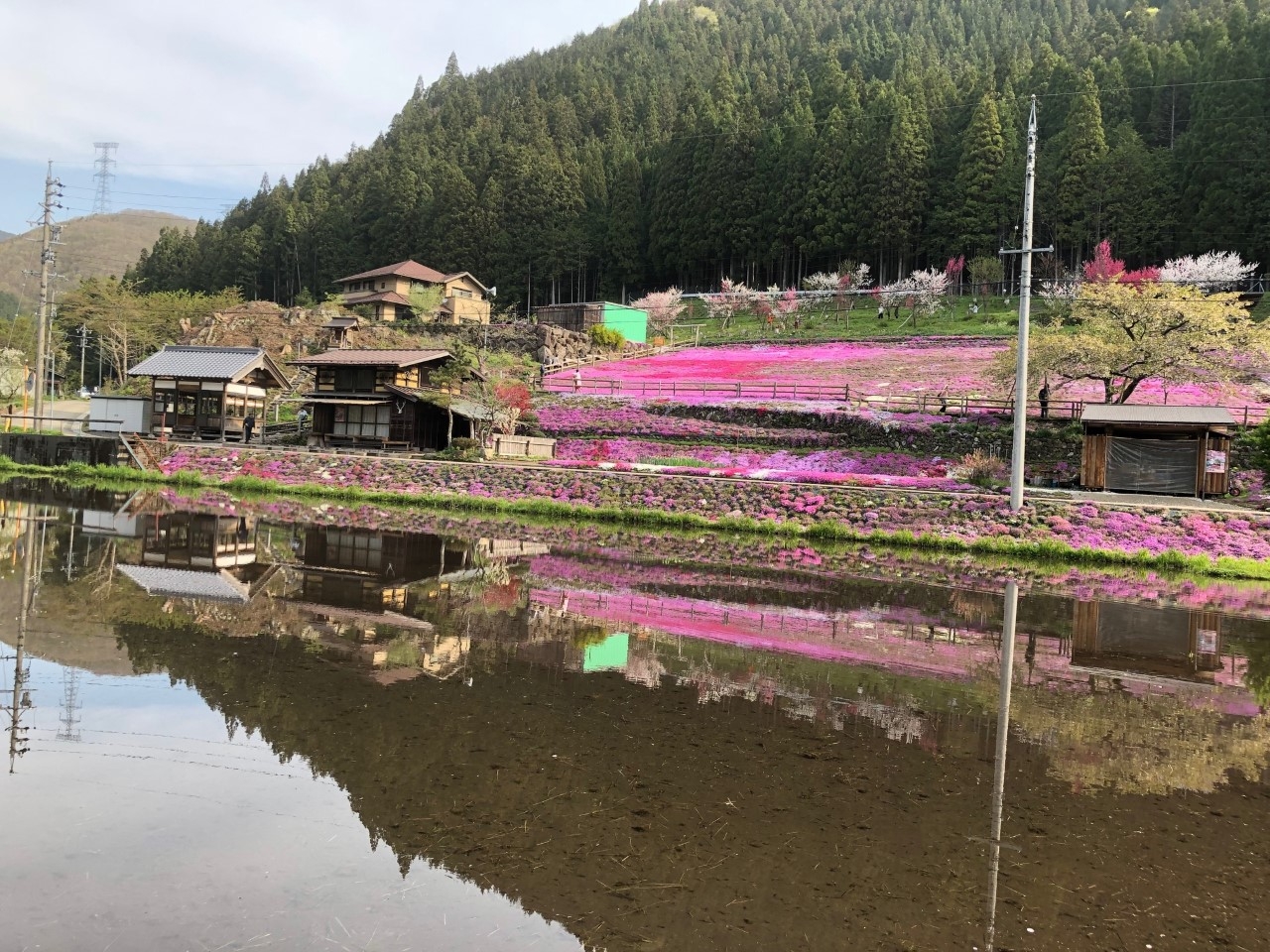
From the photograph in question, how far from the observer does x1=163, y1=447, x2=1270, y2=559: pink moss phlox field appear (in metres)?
18.8

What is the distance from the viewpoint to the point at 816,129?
211ft

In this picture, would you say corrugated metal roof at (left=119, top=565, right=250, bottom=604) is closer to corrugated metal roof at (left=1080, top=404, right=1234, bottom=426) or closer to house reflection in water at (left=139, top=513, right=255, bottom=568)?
house reflection in water at (left=139, top=513, right=255, bottom=568)

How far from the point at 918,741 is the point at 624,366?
130ft

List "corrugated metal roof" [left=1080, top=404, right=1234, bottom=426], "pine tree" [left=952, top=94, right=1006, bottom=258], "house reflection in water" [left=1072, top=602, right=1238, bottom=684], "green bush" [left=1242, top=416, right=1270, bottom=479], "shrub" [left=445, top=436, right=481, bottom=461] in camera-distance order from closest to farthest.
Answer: "house reflection in water" [left=1072, top=602, right=1238, bottom=684] < "corrugated metal roof" [left=1080, top=404, right=1234, bottom=426] < "green bush" [left=1242, top=416, right=1270, bottom=479] < "shrub" [left=445, top=436, right=481, bottom=461] < "pine tree" [left=952, top=94, right=1006, bottom=258]

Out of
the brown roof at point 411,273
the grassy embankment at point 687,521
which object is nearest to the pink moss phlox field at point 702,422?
the grassy embankment at point 687,521

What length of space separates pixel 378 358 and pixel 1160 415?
2808 centimetres

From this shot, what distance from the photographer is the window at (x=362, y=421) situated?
34.9 m

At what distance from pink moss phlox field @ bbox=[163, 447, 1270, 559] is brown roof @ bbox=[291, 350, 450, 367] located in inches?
276

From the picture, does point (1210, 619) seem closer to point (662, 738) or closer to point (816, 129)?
point (662, 738)

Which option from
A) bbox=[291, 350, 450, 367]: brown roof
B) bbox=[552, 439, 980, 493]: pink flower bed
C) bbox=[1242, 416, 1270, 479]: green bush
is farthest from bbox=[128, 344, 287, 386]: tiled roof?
bbox=[1242, 416, 1270, 479]: green bush

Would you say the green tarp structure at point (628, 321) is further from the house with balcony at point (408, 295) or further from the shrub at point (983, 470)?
the shrub at point (983, 470)

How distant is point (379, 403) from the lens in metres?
34.6

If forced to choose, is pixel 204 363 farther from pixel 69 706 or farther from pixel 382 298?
pixel 69 706

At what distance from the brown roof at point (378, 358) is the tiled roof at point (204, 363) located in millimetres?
1855
